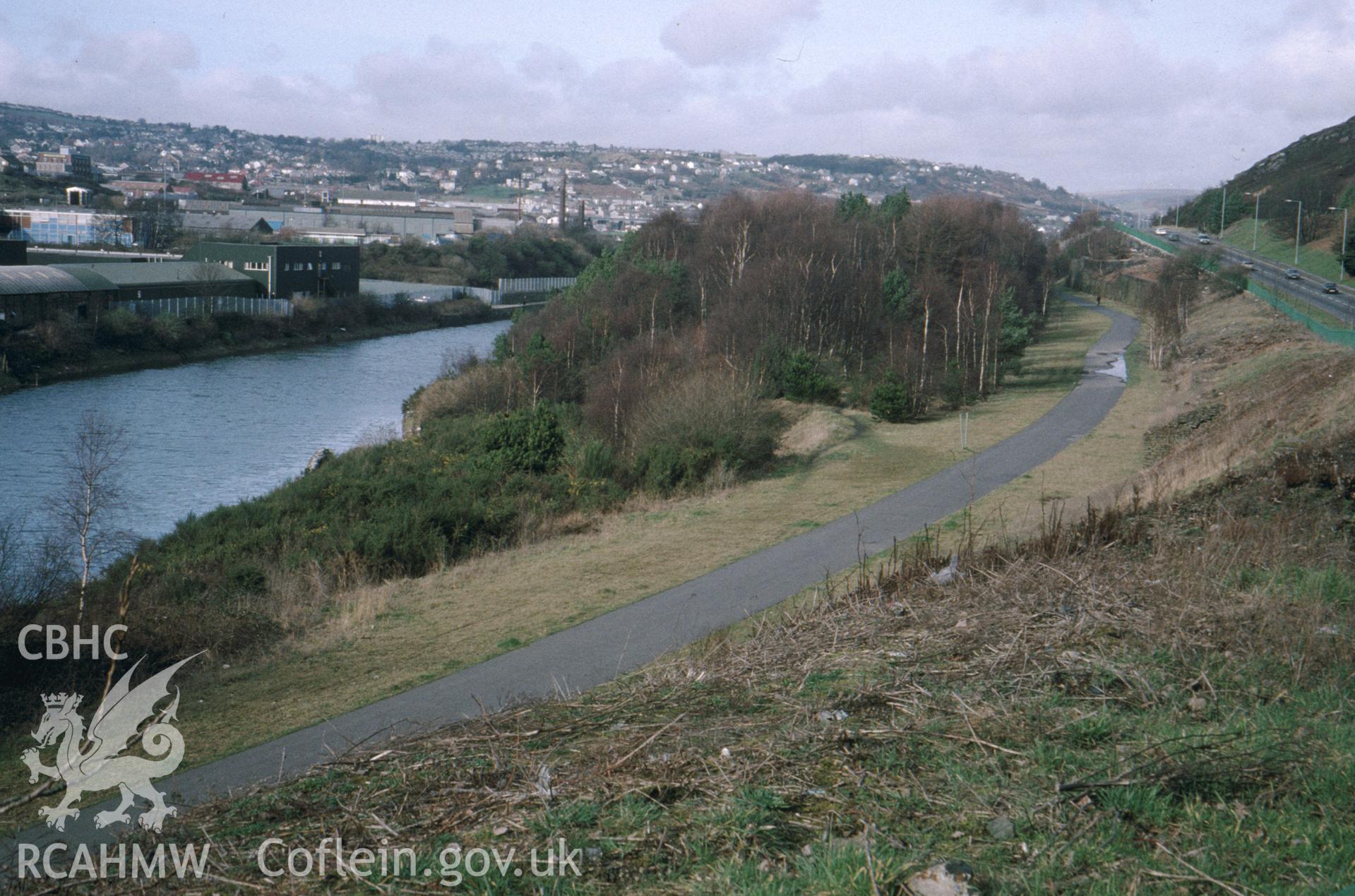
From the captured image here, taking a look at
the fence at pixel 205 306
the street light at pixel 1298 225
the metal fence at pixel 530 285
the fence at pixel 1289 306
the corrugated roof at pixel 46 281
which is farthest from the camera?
the metal fence at pixel 530 285

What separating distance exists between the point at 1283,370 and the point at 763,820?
23.1m

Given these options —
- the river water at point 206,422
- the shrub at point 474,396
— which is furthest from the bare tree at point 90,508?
the shrub at point 474,396

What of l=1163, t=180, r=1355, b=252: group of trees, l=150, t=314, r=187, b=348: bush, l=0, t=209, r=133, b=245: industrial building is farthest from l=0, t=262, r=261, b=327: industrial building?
l=1163, t=180, r=1355, b=252: group of trees

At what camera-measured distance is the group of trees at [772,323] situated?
29547 mm

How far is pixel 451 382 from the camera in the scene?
35.2 meters

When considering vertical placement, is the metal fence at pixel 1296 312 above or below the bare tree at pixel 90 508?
above

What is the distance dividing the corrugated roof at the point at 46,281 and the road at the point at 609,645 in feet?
123

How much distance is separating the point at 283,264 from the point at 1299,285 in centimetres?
4915

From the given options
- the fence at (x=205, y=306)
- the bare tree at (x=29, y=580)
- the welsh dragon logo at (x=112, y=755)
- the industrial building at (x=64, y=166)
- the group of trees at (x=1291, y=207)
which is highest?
the industrial building at (x=64, y=166)

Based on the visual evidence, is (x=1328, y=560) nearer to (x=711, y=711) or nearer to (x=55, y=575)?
(x=711, y=711)

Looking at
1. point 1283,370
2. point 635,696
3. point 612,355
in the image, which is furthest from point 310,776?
point 612,355

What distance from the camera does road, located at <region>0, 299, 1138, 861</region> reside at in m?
7.48

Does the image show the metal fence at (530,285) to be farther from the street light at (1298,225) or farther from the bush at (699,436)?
the bush at (699,436)

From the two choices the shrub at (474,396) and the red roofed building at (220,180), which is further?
the red roofed building at (220,180)
